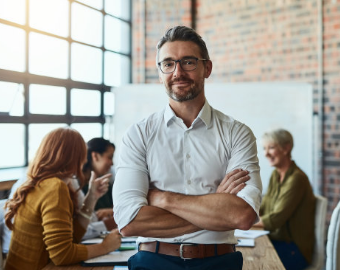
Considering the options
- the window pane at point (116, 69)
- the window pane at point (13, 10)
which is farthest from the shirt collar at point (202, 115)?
the window pane at point (116, 69)

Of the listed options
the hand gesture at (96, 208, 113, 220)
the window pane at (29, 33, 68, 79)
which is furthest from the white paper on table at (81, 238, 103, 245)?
the window pane at (29, 33, 68, 79)

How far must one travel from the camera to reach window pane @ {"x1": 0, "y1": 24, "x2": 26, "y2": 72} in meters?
4.01

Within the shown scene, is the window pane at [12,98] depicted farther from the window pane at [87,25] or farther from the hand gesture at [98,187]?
the hand gesture at [98,187]

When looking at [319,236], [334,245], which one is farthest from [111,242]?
[319,236]

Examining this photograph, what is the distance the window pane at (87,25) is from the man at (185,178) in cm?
338

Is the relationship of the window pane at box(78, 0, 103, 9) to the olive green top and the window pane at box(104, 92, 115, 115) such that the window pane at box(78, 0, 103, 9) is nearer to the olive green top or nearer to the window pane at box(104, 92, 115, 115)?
the window pane at box(104, 92, 115, 115)

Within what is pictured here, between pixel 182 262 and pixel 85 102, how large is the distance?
3.72 metres

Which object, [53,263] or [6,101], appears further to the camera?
[6,101]

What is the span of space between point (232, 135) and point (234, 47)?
3865 mm

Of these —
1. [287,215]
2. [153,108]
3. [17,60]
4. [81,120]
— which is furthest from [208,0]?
[287,215]

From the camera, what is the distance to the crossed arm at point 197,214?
5.49 feet

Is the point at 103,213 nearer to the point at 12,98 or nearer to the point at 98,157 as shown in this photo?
the point at 98,157

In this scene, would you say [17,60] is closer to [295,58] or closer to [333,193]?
[295,58]

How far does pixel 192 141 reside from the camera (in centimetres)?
182
